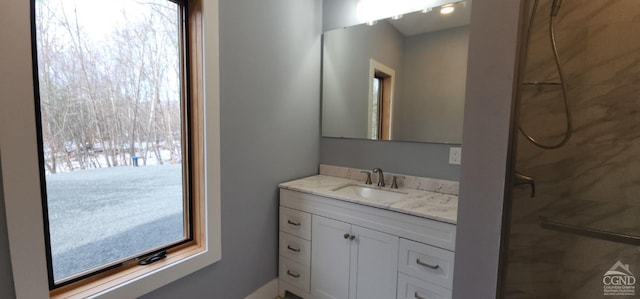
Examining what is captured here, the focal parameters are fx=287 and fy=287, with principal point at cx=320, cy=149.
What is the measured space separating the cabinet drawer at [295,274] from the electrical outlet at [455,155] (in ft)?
3.87

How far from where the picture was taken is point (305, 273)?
1960mm

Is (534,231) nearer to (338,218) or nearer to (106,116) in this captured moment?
(338,218)

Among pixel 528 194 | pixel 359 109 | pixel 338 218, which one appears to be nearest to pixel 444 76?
pixel 359 109

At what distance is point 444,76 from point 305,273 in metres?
1.59

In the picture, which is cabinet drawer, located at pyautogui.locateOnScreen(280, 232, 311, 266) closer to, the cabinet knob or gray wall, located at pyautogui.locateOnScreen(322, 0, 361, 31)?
the cabinet knob

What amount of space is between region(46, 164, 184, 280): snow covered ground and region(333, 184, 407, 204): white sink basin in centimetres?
102

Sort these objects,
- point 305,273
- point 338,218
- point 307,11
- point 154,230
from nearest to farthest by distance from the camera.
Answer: point 154,230 < point 338,218 < point 305,273 < point 307,11

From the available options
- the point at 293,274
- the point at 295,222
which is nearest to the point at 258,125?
the point at 295,222

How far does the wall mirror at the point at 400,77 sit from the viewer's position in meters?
1.79

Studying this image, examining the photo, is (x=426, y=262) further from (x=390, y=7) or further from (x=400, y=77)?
(x=390, y=7)

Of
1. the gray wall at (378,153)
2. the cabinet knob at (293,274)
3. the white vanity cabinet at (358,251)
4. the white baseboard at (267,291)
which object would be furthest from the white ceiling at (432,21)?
the white baseboard at (267,291)

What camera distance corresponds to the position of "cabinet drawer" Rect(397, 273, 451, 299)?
144cm

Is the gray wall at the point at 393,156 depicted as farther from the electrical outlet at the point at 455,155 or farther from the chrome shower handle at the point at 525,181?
the chrome shower handle at the point at 525,181

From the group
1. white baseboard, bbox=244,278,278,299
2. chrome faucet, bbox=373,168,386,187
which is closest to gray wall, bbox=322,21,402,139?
chrome faucet, bbox=373,168,386,187
